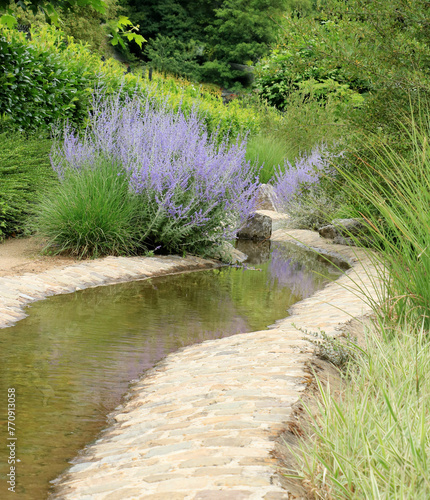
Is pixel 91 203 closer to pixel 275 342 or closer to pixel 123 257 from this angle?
pixel 123 257

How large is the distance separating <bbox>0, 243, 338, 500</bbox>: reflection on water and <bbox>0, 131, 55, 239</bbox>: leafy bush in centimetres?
236

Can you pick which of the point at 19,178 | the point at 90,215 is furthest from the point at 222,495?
the point at 19,178

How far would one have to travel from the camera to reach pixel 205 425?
2.53 metres

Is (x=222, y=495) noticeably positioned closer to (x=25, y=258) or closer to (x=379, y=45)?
(x=25, y=258)

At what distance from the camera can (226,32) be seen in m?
36.7

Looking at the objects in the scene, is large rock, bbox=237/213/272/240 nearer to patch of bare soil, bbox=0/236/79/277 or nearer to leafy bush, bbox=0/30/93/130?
leafy bush, bbox=0/30/93/130

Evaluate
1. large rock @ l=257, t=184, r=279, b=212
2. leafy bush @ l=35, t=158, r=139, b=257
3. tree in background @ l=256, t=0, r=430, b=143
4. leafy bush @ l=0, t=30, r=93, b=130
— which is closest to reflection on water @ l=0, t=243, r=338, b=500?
leafy bush @ l=35, t=158, r=139, b=257

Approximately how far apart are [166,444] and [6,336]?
88.0 inches

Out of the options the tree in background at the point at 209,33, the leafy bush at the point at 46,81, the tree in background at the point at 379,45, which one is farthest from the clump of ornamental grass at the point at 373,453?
the tree in background at the point at 209,33

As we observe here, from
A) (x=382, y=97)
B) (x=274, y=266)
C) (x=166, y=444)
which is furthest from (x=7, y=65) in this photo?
(x=166, y=444)

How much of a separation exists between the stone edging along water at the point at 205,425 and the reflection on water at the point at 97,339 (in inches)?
5.6

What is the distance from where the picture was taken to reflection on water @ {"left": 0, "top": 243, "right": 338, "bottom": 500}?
2.72 meters

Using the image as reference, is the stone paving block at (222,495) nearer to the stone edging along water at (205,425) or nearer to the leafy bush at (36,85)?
the stone edging along water at (205,425)

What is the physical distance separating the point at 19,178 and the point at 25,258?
1.68 m
